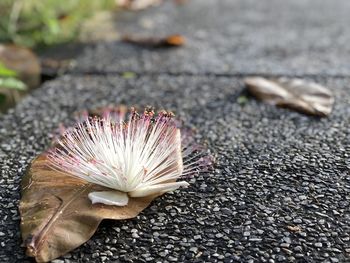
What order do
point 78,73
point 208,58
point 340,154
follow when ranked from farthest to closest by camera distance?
1. point 208,58
2. point 78,73
3. point 340,154

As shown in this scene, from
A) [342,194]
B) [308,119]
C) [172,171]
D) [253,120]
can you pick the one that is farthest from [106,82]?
[342,194]

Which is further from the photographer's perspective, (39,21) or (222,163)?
(39,21)

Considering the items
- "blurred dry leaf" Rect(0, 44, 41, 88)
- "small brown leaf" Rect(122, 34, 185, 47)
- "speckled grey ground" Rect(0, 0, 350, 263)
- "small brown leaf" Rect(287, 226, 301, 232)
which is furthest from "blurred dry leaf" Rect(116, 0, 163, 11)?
"small brown leaf" Rect(287, 226, 301, 232)

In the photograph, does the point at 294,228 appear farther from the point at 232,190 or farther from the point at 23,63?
the point at 23,63

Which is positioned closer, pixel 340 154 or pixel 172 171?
pixel 172 171

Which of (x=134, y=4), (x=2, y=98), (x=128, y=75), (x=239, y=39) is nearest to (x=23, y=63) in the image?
(x=2, y=98)

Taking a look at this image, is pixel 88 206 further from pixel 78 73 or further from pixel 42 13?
pixel 42 13

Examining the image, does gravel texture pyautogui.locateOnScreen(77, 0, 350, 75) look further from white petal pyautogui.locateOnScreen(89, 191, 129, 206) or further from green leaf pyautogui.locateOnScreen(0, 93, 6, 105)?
white petal pyautogui.locateOnScreen(89, 191, 129, 206)
